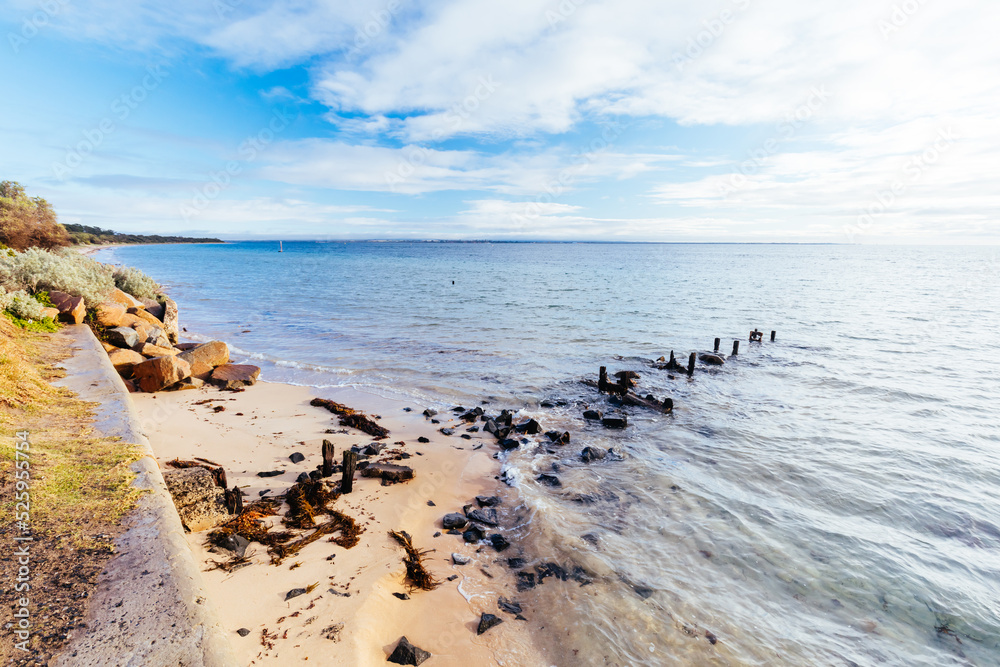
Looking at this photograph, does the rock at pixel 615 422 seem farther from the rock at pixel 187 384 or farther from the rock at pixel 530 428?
the rock at pixel 187 384

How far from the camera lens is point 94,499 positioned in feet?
14.4

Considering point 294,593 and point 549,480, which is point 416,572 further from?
point 549,480

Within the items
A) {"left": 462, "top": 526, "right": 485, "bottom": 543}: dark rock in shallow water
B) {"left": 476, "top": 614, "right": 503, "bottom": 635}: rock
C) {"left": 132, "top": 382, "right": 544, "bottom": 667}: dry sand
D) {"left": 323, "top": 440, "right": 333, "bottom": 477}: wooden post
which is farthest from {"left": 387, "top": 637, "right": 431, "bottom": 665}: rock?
{"left": 323, "top": 440, "right": 333, "bottom": 477}: wooden post

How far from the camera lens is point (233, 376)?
42.8ft

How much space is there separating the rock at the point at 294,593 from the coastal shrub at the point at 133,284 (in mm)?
23108

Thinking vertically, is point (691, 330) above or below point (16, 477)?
below

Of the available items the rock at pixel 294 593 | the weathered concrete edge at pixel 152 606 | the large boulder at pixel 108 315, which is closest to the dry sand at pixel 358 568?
the rock at pixel 294 593

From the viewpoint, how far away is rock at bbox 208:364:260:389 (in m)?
12.8

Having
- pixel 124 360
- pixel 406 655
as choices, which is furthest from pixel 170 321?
pixel 406 655

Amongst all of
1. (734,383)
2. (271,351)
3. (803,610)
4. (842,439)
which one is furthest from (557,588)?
(271,351)

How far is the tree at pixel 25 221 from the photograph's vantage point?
21.6 m

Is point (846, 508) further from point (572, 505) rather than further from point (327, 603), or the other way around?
point (327, 603)

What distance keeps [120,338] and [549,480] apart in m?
13.7

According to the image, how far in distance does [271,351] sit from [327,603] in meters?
16.4
